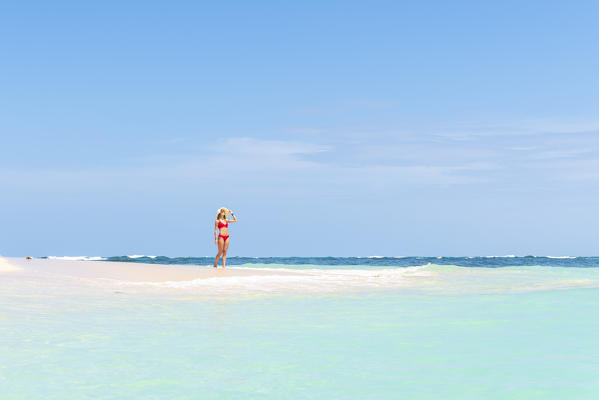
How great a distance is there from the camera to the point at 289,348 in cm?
789

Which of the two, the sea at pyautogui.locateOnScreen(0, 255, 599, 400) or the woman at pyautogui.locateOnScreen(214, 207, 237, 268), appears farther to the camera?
the woman at pyautogui.locateOnScreen(214, 207, 237, 268)

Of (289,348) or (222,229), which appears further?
(222,229)

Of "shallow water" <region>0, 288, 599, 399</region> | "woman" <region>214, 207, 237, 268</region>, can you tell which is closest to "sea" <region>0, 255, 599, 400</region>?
"shallow water" <region>0, 288, 599, 399</region>

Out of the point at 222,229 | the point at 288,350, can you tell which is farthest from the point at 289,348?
the point at 222,229

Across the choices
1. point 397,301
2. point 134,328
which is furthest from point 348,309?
point 134,328

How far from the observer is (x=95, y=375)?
21.0 feet

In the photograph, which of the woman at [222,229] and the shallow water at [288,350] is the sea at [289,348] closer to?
the shallow water at [288,350]

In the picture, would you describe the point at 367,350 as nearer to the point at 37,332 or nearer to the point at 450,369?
the point at 450,369

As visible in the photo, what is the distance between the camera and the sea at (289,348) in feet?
19.9

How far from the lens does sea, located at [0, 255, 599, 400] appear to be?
239 inches

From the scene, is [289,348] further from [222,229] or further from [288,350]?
[222,229]

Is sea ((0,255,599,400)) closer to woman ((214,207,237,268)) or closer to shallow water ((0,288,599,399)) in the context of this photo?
shallow water ((0,288,599,399))

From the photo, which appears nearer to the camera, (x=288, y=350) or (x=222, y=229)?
(x=288, y=350)

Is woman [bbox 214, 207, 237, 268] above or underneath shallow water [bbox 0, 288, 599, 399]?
above
